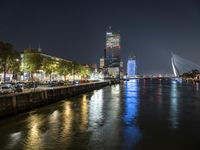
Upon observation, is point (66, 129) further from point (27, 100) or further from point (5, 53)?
point (5, 53)

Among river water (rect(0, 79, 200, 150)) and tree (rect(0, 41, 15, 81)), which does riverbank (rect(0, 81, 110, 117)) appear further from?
tree (rect(0, 41, 15, 81))

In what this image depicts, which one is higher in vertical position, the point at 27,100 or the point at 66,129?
the point at 27,100

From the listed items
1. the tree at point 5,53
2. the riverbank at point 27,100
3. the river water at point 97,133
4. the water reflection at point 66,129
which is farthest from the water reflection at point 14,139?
the tree at point 5,53

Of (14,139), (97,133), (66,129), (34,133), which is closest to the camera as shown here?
(14,139)

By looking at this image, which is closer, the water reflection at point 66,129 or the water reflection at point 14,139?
the water reflection at point 14,139

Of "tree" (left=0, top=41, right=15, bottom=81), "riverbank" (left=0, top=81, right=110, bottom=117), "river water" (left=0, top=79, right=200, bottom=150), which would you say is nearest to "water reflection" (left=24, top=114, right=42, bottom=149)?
"river water" (left=0, top=79, right=200, bottom=150)

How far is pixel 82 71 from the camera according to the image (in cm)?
17975

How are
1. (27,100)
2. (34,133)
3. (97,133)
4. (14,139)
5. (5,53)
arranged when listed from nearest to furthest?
(14,139) < (34,133) < (97,133) < (27,100) < (5,53)

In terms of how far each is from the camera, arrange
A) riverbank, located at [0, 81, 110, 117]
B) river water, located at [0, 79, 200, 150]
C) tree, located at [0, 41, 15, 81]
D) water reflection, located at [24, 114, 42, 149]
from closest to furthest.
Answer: water reflection, located at [24, 114, 42, 149], river water, located at [0, 79, 200, 150], riverbank, located at [0, 81, 110, 117], tree, located at [0, 41, 15, 81]

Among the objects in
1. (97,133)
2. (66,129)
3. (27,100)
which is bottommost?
(97,133)

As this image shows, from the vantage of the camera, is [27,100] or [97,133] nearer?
[97,133]

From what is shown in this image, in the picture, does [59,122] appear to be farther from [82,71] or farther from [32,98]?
[82,71]

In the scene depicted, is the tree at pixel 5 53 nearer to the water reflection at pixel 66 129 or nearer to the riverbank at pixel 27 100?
the riverbank at pixel 27 100

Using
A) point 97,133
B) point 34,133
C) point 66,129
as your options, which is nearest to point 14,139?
point 34,133
